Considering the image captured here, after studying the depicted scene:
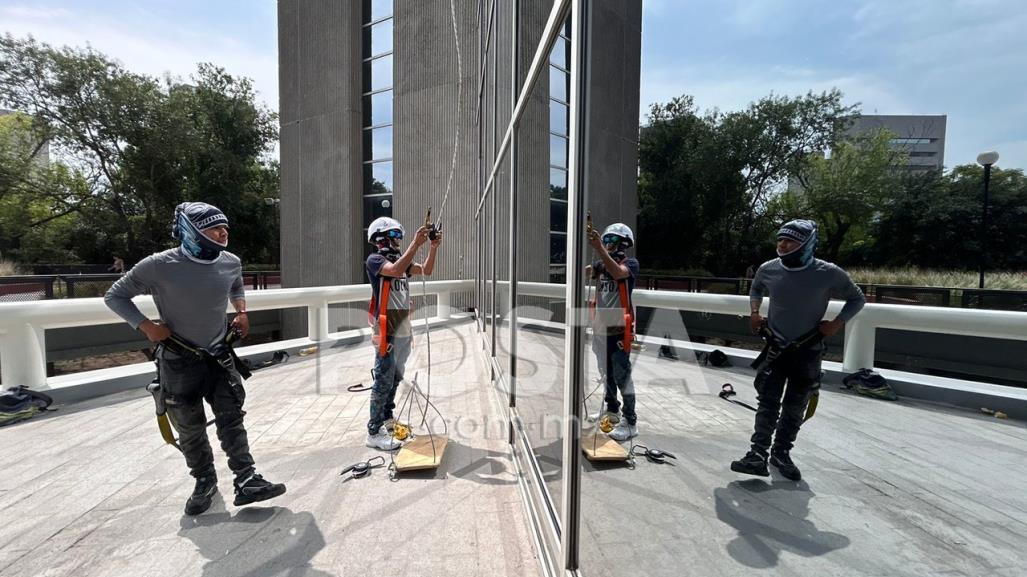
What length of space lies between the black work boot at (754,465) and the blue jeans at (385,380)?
8.40ft

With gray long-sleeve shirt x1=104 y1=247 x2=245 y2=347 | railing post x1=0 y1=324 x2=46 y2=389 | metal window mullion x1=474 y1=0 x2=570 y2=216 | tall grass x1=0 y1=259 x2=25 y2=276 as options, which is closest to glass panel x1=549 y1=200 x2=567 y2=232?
metal window mullion x1=474 y1=0 x2=570 y2=216

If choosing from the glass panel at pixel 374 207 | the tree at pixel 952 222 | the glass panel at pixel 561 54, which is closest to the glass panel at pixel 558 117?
the glass panel at pixel 561 54

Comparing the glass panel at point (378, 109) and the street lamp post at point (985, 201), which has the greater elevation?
the glass panel at point (378, 109)

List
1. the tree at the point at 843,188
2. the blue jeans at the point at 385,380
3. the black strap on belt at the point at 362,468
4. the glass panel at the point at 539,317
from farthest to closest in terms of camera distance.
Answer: the blue jeans at the point at 385,380 < the black strap on belt at the point at 362,468 < the glass panel at the point at 539,317 < the tree at the point at 843,188

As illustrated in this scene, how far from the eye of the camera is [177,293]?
2.56 meters

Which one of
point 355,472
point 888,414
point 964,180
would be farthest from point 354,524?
point 888,414

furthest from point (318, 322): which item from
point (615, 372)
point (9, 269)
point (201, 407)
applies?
point (9, 269)

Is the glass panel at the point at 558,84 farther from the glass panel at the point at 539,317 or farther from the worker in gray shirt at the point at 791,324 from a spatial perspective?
the worker in gray shirt at the point at 791,324

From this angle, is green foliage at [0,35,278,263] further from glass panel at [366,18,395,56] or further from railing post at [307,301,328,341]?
railing post at [307,301,328,341]

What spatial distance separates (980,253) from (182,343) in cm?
377

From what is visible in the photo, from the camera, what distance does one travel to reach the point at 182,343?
101 inches

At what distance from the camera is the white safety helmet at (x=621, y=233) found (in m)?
1.87

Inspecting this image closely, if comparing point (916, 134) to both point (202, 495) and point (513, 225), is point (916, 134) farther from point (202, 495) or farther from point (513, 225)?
point (202, 495)

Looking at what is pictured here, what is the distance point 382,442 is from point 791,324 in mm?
2994
